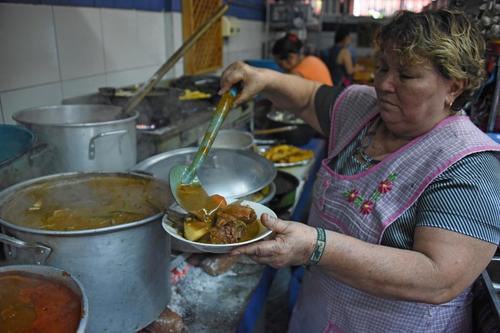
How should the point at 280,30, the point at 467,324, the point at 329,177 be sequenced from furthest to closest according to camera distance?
the point at 280,30 < the point at 329,177 < the point at 467,324

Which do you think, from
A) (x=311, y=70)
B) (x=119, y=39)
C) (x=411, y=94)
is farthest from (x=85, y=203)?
(x=311, y=70)

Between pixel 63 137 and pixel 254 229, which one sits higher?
pixel 63 137

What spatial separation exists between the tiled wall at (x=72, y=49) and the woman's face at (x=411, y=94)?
169 centimetres

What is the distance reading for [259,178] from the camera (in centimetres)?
154

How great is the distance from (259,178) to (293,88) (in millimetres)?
484

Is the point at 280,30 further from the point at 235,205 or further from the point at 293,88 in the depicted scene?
the point at 235,205

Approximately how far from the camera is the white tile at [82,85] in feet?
7.32

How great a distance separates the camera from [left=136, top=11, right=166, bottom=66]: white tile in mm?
2969

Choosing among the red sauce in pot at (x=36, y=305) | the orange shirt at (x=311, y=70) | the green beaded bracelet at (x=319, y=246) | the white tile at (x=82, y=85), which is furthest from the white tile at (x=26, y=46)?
the orange shirt at (x=311, y=70)

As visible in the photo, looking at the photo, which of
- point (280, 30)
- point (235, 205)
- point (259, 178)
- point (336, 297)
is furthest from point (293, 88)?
point (280, 30)

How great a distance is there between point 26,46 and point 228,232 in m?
1.58

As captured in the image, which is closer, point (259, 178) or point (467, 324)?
point (467, 324)

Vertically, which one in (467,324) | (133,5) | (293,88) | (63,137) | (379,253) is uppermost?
(133,5)

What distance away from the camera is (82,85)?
2.36 metres
